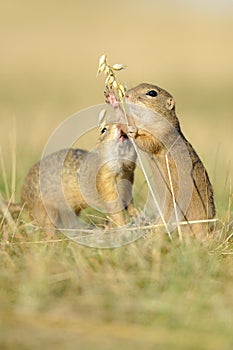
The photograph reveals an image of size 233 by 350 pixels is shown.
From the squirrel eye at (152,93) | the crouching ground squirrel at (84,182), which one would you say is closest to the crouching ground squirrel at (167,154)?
the squirrel eye at (152,93)

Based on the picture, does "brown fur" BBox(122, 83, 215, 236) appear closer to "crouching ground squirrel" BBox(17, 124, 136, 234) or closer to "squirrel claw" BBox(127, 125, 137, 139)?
"squirrel claw" BBox(127, 125, 137, 139)

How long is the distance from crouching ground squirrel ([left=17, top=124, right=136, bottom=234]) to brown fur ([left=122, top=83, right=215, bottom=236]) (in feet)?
1.50

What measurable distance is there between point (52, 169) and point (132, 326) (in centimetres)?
244

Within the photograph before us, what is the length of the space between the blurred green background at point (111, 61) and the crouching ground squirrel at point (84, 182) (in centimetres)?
81

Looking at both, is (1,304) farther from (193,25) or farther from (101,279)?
(193,25)

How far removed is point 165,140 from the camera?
4.06 meters

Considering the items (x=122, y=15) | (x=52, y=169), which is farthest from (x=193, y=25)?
(x=52, y=169)

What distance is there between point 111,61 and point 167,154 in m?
14.6

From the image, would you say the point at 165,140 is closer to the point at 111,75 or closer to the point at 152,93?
the point at 152,93

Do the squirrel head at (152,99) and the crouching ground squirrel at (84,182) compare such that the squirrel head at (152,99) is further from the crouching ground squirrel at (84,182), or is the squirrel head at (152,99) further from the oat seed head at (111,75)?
the crouching ground squirrel at (84,182)

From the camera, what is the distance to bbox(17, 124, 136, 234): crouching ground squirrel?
466 centimetres

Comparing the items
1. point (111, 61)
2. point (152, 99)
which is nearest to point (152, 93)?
point (152, 99)

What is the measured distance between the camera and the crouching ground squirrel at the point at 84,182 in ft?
15.3

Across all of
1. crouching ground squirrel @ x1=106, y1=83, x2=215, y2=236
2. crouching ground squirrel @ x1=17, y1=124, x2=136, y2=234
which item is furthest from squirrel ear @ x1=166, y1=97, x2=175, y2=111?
crouching ground squirrel @ x1=17, y1=124, x2=136, y2=234
